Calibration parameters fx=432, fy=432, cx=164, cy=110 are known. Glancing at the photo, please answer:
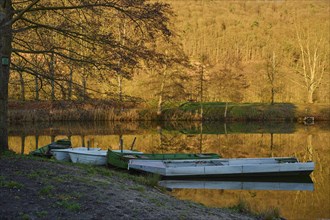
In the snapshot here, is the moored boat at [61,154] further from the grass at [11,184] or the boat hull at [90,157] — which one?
the grass at [11,184]

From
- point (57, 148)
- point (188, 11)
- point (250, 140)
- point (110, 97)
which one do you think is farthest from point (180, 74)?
point (188, 11)

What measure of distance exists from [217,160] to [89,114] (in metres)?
24.6

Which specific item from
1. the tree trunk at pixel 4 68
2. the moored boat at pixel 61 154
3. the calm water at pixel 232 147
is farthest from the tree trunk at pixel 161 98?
the tree trunk at pixel 4 68

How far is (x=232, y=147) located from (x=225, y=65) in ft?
134

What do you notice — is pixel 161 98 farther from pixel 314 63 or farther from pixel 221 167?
pixel 221 167

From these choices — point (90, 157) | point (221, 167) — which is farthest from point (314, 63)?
point (90, 157)

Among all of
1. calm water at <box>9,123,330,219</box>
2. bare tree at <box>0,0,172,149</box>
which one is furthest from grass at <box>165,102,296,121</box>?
bare tree at <box>0,0,172,149</box>

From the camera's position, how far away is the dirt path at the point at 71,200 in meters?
7.33

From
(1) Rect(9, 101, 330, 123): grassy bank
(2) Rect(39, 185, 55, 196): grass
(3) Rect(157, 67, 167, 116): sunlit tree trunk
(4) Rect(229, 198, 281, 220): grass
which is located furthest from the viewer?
(1) Rect(9, 101, 330, 123): grassy bank

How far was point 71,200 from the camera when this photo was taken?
8094 mm

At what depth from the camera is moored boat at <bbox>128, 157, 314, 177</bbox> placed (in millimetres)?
17781

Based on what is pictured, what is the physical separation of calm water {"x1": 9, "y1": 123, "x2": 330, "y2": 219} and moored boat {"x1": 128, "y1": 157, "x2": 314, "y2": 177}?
0.52m

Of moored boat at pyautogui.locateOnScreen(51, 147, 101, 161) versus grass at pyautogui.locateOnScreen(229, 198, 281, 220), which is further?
moored boat at pyautogui.locateOnScreen(51, 147, 101, 161)

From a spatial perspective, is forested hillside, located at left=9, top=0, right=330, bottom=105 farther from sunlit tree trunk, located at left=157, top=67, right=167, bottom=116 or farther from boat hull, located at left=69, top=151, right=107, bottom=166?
boat hull, located at left=69, top=151, right=107, bottom=166
